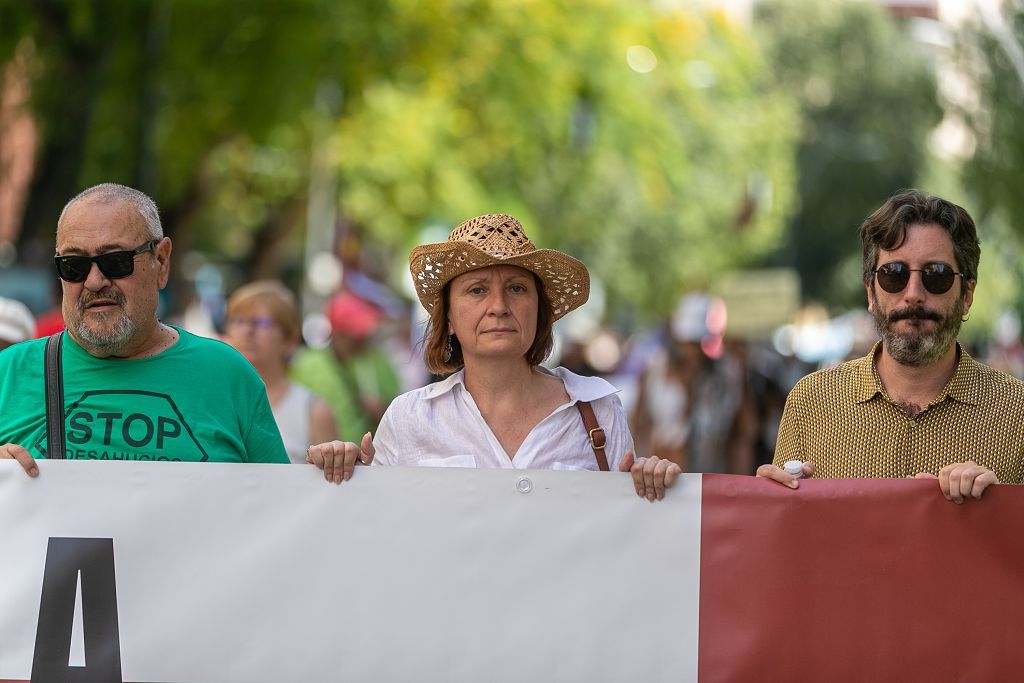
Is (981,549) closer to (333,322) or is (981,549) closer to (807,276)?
(333,322)

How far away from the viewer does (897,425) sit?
4168mm

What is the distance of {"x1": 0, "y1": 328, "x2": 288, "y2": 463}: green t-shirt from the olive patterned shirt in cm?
155

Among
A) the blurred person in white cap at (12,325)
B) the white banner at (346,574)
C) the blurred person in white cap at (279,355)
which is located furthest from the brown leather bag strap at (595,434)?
the blurred person in white cap at (12,325)

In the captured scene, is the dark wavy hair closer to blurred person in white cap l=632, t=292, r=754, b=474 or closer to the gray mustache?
the gray mustache

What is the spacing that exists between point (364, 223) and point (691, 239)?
1891 cm

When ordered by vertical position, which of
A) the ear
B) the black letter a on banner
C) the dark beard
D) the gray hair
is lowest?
the black letter a on banner

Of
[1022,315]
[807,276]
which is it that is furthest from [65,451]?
[807,276]

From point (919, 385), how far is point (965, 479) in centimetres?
33

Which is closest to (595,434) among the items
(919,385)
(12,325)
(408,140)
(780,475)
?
(780,475)

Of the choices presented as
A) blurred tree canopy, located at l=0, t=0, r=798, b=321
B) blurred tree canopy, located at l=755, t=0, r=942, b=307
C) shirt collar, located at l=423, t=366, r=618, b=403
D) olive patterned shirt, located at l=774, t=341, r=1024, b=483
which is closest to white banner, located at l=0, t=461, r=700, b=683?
shirt collar, located at l=423, t=366, r=618, b=403

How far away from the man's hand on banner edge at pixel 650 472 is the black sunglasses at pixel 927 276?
73 cm

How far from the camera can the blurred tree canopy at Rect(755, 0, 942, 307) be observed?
51562 millimetres

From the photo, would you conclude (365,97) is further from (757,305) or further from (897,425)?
(897,425)

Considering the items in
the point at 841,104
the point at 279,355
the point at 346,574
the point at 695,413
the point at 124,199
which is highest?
the point at 841,104
